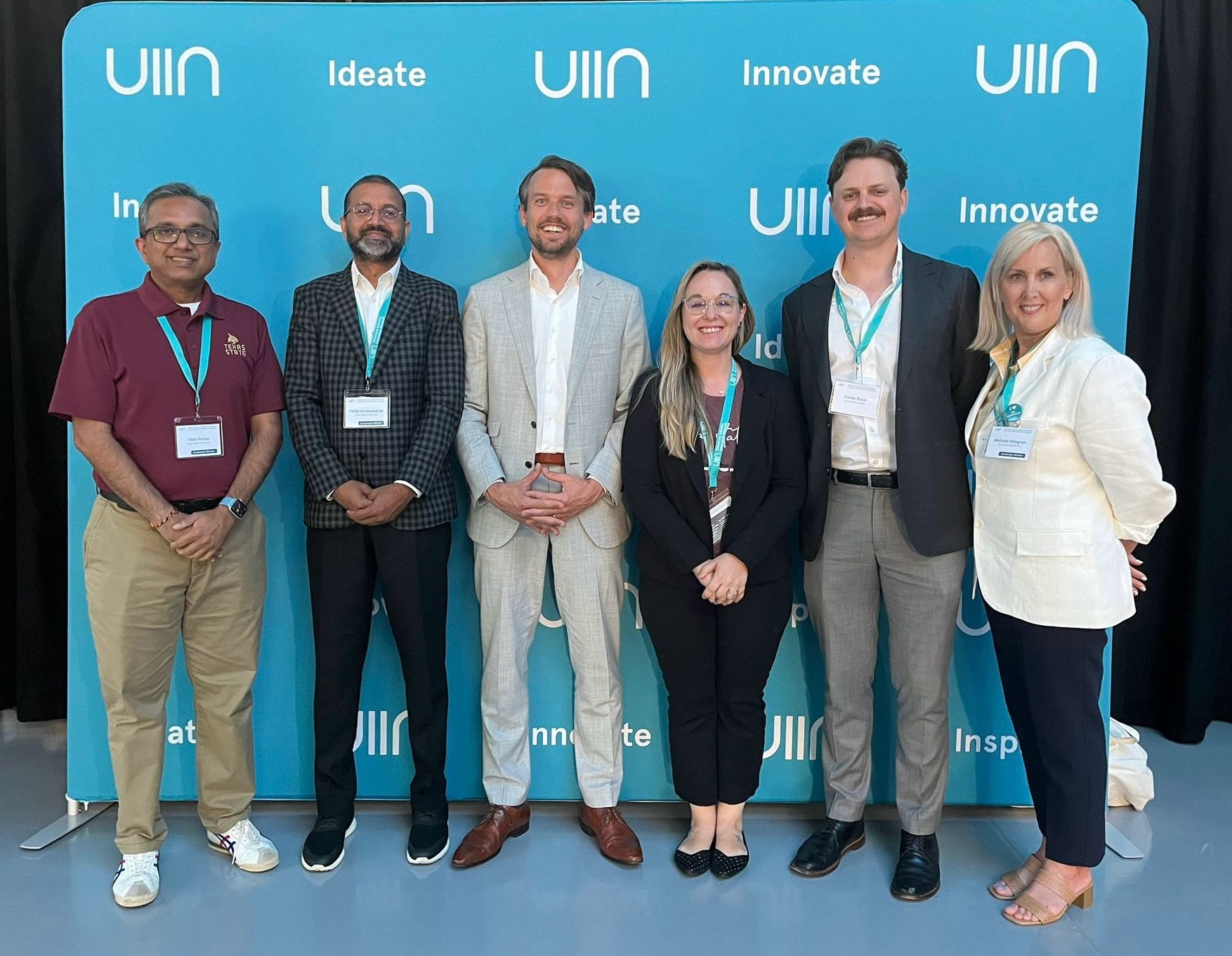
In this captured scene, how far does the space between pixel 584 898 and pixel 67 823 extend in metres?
1.78

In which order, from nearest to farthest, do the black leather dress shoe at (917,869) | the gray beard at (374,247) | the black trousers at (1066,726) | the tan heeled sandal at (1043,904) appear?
the black trousers at (1066,726), the tan heeled sandal at (1043,904), the black leather dress shoe at (917,869), the gray beard at (374,247)

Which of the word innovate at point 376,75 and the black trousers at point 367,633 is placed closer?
the black trousers at point 367,633

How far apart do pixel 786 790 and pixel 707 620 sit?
0.90 m

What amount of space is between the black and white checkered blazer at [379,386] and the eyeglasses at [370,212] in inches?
7.2

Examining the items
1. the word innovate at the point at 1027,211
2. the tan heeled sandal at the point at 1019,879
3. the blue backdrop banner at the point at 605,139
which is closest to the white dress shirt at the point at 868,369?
the blue backdrop banner at the point at 605,139

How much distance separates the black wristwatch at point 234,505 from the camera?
2.44 m

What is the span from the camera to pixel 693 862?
255 centimetres

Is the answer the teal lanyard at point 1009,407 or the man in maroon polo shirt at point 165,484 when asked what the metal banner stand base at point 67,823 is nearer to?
the man in maroon polo shirt at point 165,484

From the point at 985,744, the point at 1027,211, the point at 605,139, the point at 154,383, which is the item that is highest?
the point at 605,139

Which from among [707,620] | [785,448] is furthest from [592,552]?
[785,448]

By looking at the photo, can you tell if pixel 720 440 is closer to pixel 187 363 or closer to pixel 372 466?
pixel 372 466

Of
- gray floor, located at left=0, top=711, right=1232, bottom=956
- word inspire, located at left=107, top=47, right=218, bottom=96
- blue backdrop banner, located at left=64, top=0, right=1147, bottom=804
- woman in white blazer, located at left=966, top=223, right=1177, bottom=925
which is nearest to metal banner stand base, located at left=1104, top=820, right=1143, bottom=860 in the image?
gray floor, located at left=0, top=711, right=1232, bottom=956

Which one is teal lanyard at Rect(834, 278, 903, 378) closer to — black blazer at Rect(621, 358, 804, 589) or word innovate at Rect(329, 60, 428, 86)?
black blazer at Rect(621, 358, 804, 589)

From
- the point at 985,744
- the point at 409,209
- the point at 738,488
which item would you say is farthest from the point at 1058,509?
the point at 409,209
